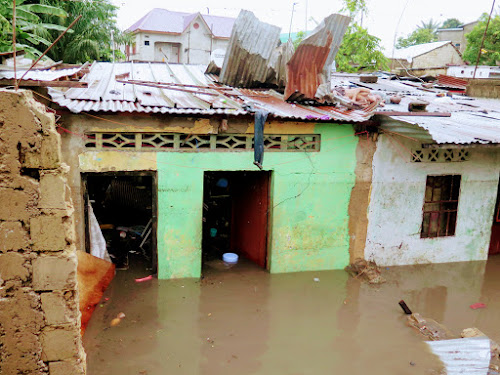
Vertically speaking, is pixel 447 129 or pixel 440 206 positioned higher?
pixel 447 129

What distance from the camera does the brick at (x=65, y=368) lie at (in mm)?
3855

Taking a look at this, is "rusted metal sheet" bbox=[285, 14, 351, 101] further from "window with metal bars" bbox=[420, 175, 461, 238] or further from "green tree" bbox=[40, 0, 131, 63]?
"green tree" bbox=[40, 0, 131, 63]

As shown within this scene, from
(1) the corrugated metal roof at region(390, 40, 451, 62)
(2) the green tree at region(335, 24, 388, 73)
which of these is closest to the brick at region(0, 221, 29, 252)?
(2) the green tree at region(335, 24, 388, 73)

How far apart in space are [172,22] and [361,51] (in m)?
15.3

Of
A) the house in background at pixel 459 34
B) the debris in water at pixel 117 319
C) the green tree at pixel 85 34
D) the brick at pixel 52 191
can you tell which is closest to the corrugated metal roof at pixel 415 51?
the house in background at pixel 459 34

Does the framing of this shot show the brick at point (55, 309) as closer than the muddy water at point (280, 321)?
Yes

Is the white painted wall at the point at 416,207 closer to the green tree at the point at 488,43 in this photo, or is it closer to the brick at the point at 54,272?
the brick at the point at 54,272

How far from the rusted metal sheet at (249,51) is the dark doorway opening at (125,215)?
124 inches

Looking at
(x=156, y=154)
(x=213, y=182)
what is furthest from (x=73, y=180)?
(x=213, y=182)

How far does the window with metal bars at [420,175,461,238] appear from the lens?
9.16m

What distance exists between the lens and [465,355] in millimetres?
5938

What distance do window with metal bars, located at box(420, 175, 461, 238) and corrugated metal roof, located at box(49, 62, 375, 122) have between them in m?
2.40

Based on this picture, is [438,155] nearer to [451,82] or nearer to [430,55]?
[451,82]

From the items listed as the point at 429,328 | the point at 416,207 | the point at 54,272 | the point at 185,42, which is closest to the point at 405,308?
the point at 429,328
